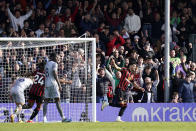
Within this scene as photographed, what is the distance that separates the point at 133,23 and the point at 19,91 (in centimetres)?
597

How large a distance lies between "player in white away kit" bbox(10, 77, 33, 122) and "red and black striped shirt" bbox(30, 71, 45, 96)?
173mm

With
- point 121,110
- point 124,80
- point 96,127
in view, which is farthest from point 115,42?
point 96,127

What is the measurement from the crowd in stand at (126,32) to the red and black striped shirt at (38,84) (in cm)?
202

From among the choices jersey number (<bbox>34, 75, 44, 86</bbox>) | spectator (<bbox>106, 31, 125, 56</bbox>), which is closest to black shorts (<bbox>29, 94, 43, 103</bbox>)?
jersey number (<bbox>34, 75, 44, 86</bbox>)

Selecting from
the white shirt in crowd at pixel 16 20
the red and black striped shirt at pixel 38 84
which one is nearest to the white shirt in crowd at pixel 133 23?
the white shirt in crowd at pixel 16 20

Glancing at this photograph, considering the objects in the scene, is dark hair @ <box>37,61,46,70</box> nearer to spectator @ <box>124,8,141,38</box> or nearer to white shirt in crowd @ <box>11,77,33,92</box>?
white shirt in crowd @ <box>11,77,33,92</box>

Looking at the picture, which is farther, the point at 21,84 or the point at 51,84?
the point at 21,84

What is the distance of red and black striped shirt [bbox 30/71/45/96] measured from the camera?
1567 cm

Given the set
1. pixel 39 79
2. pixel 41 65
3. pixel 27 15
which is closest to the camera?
pixel 41 65

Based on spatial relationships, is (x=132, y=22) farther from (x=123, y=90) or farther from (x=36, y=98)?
(x=36, y=98)

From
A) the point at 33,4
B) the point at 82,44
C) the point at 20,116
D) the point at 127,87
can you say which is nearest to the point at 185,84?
the point at 127,87

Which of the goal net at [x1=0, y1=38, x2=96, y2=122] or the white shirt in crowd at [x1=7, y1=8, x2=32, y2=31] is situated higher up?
the white shirt in crowd at [x1=7, y1=8, x2=32, y2=31]

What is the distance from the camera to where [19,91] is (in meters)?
15.8

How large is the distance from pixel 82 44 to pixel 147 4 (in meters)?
5.09
